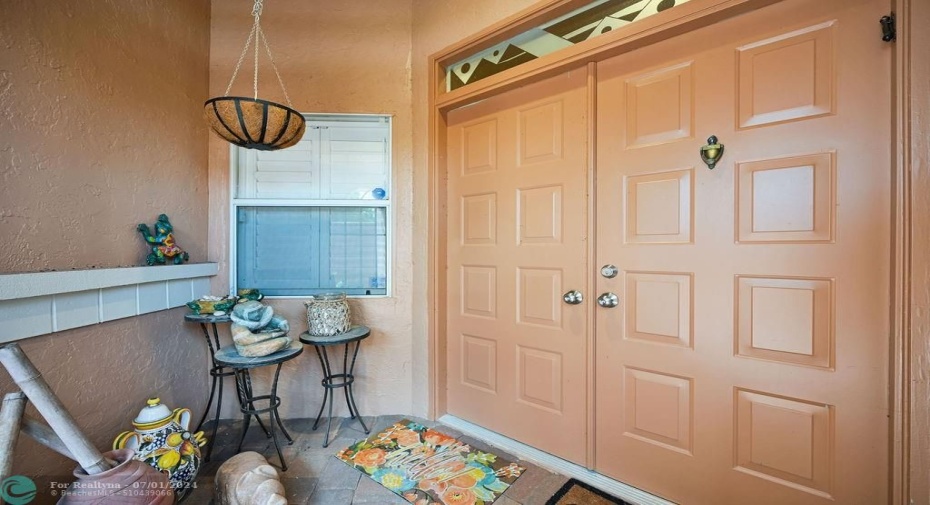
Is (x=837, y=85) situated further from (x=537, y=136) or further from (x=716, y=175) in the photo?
(x=537, y=136)

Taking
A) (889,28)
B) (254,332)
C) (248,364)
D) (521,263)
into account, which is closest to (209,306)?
(254,332)

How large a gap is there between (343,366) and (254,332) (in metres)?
0.71

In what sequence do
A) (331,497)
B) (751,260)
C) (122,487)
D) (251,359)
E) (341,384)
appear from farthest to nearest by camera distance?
(341,384), (251,359), (331,497), (751,260), (122,487)

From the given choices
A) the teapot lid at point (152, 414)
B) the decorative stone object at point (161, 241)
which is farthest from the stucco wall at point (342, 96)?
the teapot lid at point (152, 414)

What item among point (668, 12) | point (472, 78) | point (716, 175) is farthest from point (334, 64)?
point (716, 175)

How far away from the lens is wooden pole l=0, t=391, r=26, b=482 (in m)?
0.85

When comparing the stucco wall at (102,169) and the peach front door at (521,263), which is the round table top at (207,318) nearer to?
the stucco wall at (102,169)

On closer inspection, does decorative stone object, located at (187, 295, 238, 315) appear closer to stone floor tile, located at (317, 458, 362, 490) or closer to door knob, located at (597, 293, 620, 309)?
stone floor tile, located at (317, 458, 362, 490)

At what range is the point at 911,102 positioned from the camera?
984 millimetres

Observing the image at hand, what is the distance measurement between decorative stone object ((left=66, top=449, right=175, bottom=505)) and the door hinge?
2.74m

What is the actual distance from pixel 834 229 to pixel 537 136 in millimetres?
1231

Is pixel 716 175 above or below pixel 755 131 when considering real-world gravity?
below

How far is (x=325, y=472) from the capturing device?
1.66 meters

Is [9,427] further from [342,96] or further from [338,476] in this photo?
[342,96]
